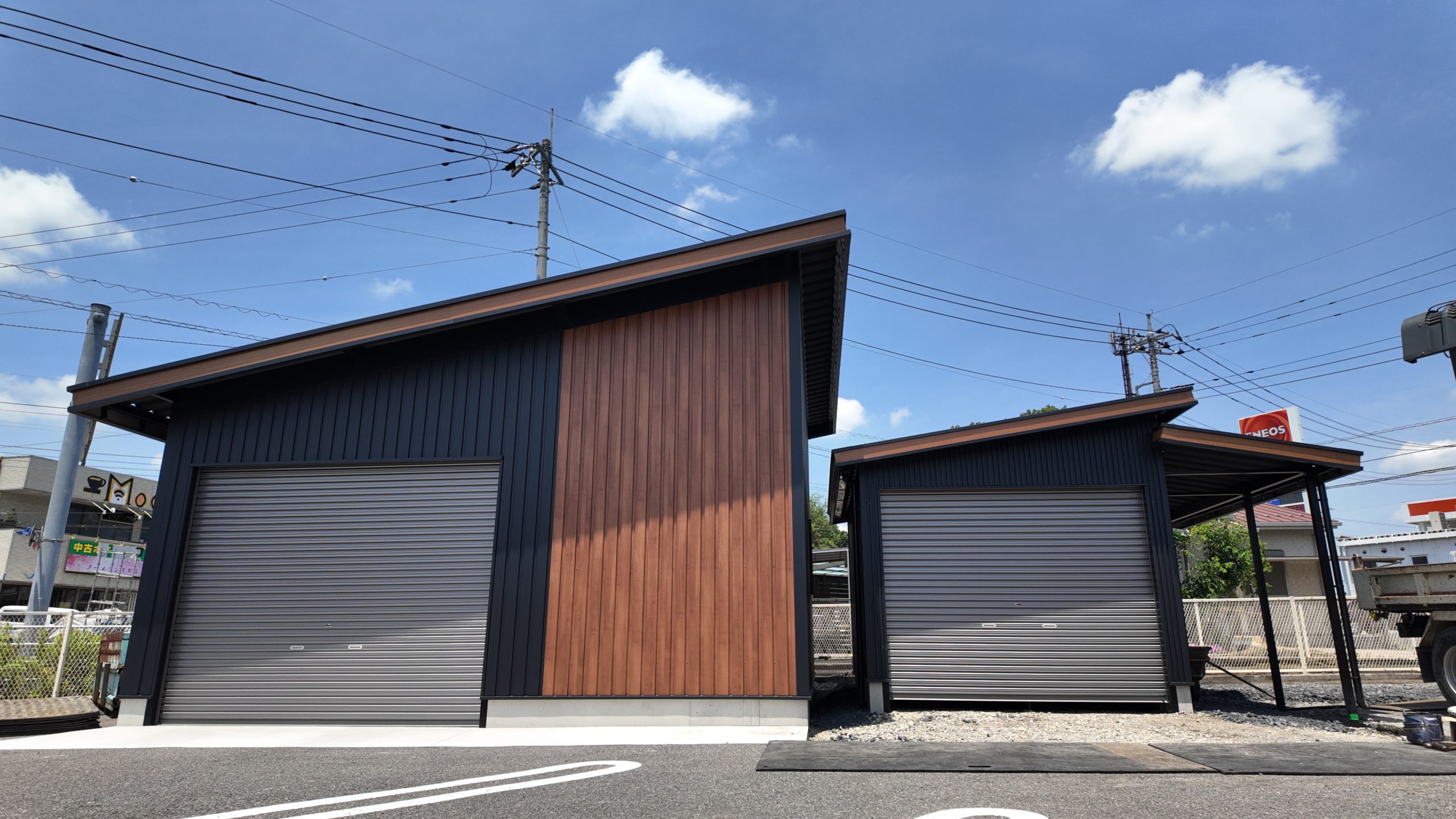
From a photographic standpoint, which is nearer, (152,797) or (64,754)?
(152,797)

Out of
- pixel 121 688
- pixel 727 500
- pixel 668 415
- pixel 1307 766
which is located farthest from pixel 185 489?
pixel 1307 766

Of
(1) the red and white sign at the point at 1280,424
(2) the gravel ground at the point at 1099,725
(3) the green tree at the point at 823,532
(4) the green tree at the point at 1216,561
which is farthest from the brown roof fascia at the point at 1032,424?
(3) the green tree at the point at 823,532

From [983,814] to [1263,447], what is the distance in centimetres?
871

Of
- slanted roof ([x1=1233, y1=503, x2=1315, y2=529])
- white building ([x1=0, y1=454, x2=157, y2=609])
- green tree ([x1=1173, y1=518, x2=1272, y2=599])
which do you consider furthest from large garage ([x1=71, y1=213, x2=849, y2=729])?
slanted roof ([x1=1233, y1=503, x2=1315, y2=529])

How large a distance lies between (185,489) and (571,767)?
23.7ft

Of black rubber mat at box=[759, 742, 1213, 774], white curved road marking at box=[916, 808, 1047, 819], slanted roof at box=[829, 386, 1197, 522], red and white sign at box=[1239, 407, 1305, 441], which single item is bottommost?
black rubber mat at box=[759, 742, 1213, 774]

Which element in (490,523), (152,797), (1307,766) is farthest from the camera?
(490,523)

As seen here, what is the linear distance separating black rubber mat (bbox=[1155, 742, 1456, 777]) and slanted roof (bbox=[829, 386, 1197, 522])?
188 inches

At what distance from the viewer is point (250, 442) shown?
1024cm

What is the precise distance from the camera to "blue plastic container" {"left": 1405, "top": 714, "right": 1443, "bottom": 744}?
790 centimetres

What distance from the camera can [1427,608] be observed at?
10195 mm

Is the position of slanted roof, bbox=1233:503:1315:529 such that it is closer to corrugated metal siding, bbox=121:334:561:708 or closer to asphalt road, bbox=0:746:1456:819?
asphalt road, bbox=0:746:1456:819

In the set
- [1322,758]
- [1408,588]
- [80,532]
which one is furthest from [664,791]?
[80,532]

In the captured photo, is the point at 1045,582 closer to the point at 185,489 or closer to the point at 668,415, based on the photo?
the point at 668,415
